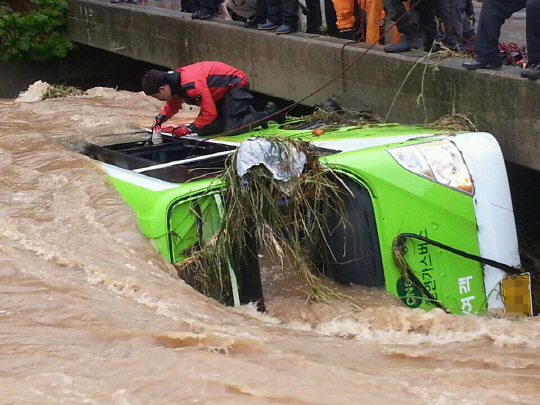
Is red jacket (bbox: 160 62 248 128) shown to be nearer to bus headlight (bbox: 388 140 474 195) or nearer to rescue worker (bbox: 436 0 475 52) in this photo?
rescue worker (bbox: 436 0 475 52)

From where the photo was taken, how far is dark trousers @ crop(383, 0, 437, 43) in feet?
24.3

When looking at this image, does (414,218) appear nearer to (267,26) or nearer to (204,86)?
(204,86)

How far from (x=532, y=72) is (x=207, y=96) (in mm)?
2573

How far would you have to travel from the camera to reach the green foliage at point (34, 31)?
1398 centimetres

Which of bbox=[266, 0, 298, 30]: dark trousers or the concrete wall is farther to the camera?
bbox=[266, 0, 298, 30]: dark trousers

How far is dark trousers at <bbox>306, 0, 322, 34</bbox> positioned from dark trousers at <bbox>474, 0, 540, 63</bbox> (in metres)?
3.22

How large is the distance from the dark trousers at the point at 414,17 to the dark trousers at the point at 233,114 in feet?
5.38

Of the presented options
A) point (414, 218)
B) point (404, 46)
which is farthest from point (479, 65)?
point (414, 218)

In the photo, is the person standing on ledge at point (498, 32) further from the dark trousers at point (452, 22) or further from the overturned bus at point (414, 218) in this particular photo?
the overturned bus at point (414, 218)

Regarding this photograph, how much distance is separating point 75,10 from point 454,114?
9.54m

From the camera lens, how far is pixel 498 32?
6.38 metres

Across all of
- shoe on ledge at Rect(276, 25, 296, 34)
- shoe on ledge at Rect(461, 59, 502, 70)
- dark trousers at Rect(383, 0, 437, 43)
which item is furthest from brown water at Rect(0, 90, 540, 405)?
shoe on ledge at Rect(276, 25, 296, 34)

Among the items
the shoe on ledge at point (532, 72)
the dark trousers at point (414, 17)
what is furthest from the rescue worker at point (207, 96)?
the shoe on ledge at point (532, 72)

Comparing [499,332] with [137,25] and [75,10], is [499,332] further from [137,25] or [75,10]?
[75,10]
